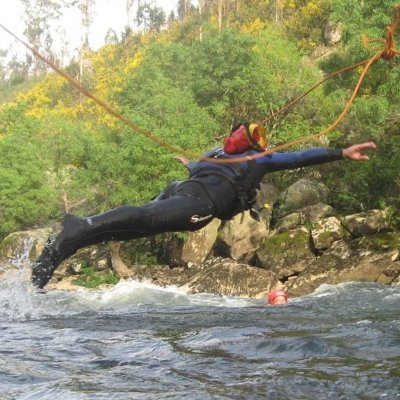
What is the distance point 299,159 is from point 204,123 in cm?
2049

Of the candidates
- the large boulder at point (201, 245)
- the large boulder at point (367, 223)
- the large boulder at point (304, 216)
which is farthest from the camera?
the large boulder at point (201, 245)

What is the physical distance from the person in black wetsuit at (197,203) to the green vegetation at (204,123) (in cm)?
1305

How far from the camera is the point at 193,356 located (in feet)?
17.7

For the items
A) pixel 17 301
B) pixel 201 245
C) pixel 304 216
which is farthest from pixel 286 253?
pixel 17 301

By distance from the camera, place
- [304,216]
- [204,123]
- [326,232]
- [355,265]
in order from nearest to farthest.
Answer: [355,265] < [326,232] < [304,216] < [204,123]

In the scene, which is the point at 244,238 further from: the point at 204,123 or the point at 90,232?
the point at 90,232

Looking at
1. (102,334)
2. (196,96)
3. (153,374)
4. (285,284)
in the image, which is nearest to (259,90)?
(196,96)

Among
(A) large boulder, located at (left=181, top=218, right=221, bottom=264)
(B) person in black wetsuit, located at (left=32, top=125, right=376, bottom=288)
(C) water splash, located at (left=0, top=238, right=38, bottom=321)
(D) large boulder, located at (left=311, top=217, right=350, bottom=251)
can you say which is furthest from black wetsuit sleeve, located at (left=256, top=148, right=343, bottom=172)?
(A) large boulder, located at (left=181, top=218, right=221, bottom=264)

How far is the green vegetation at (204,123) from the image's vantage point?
1945 cm

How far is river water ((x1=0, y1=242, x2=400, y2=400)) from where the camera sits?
13.3 ft

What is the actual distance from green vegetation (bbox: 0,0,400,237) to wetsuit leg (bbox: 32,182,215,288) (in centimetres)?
1350

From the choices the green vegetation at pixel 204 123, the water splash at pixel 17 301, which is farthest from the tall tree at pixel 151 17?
the water splash at pixel 17 301

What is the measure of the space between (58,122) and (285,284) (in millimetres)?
18313

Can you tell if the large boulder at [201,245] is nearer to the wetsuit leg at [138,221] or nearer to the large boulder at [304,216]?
the large boulder at [304,216]
